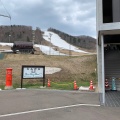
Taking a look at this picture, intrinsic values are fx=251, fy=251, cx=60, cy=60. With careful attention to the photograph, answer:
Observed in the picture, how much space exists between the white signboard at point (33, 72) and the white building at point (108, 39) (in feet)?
16.9

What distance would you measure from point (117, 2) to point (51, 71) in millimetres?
20796

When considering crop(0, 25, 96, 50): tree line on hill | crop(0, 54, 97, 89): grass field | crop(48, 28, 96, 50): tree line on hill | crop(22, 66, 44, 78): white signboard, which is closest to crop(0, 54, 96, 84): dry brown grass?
crop(0, 54, 97, 89): grass field

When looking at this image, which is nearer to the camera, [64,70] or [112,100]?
[112,100]

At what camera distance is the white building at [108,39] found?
12.1 meters

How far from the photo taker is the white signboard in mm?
20312

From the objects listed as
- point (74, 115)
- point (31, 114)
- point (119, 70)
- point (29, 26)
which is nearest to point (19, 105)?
point (31, 114)

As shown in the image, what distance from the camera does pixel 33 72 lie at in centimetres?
2078

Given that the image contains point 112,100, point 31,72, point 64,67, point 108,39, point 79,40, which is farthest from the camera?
point 79,40

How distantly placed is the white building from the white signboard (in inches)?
203

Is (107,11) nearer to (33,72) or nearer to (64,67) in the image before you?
(33,72)

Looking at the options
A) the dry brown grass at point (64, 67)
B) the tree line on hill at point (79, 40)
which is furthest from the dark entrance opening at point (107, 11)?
the tree line on hill at point (79, 40)

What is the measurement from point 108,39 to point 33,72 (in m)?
6.67

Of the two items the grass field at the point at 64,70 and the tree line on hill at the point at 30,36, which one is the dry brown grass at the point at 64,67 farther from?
the tree line on hill at the point at 30,36

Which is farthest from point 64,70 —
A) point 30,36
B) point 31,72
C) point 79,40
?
point 30,36
